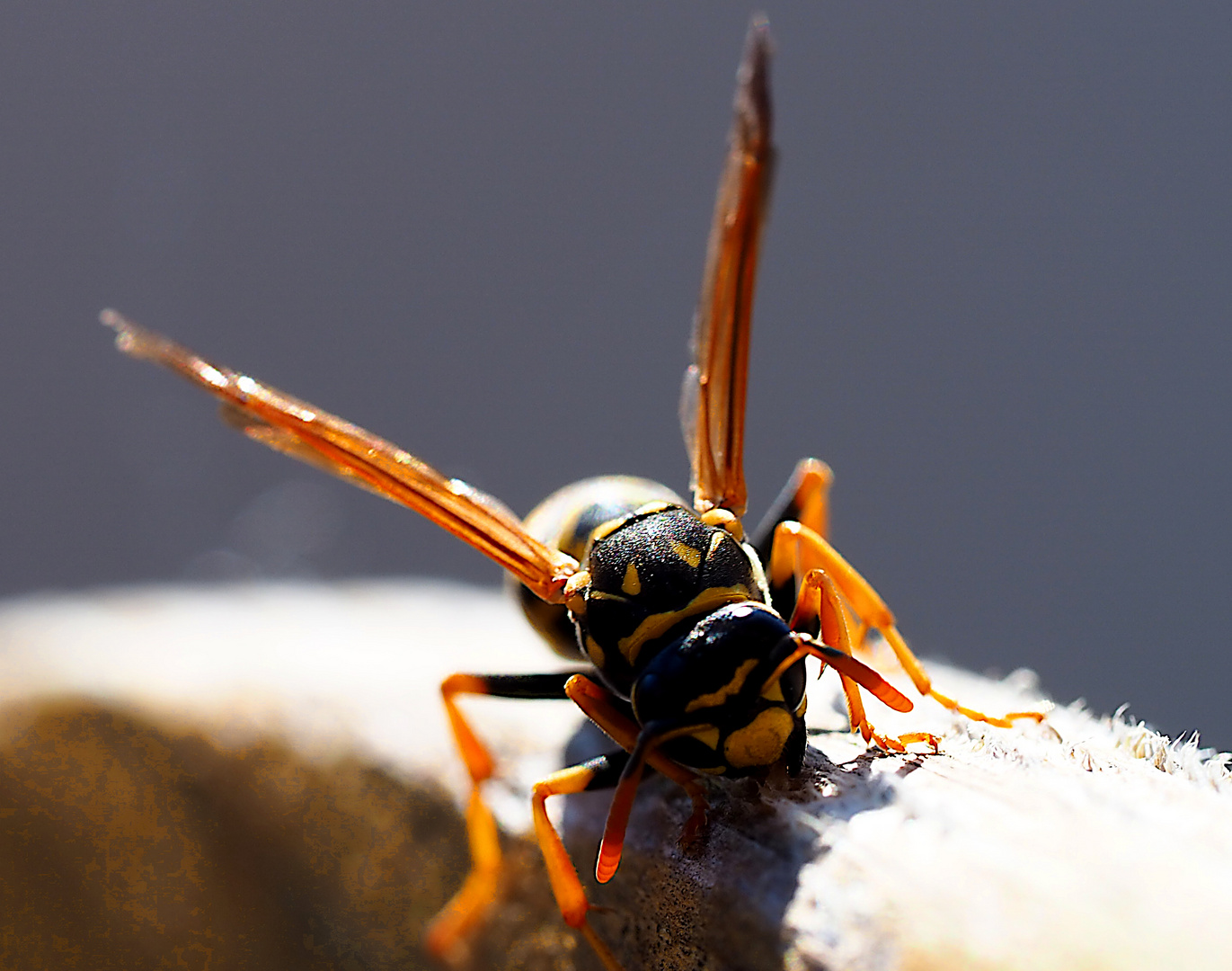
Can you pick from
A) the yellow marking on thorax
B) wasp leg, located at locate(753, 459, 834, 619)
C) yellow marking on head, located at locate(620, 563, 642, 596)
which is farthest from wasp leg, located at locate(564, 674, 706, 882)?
wasp leg, located at locate(753, 459, 834, 619)

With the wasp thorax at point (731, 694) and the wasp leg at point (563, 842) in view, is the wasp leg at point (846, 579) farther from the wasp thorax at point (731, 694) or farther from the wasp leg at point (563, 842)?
the wasp leg at point (563, 842)

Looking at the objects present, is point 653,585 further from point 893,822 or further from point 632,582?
point 893,822

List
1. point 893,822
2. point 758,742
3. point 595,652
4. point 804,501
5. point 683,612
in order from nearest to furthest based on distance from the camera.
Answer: point 893,822
point 758,742
point 683,612
point 595,652
point 804,501

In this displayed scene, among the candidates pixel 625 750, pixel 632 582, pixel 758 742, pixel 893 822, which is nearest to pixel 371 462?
pixel 632 582

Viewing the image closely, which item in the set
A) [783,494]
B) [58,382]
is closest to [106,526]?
[58,382]

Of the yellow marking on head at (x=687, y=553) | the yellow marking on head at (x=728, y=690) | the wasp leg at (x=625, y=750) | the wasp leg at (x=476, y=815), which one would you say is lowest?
the wasp leg at (x=476, y=815)

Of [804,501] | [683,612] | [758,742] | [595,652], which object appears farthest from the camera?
[804,501]

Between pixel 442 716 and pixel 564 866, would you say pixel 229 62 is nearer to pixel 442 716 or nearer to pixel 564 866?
pixel 442 716

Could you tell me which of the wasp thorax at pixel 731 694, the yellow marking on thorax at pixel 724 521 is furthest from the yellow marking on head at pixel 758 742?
the yellow marking on thorax at pixel 724 521
